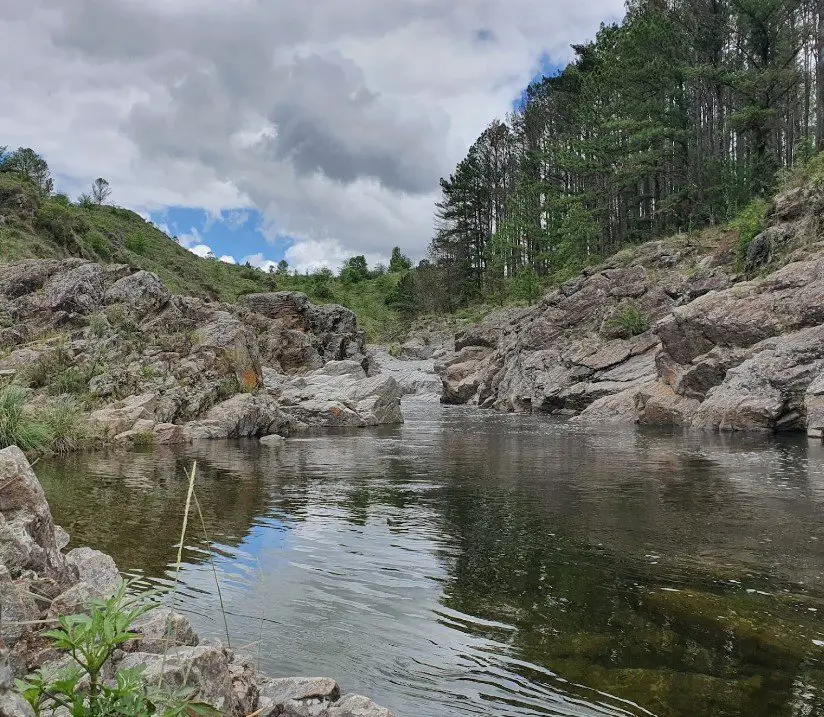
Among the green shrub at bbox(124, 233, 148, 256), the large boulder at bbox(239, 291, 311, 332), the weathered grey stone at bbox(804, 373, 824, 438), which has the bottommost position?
the weathered grey stone at bbox(804, 373, 824, 438)

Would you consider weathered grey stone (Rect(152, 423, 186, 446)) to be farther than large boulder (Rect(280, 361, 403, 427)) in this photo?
No

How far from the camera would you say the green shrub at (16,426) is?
16219 mm

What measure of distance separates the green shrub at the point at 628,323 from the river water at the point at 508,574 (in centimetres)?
2118

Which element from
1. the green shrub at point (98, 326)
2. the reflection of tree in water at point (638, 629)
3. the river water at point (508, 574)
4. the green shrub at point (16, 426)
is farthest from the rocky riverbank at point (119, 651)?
the green shrub at point (98, 326)

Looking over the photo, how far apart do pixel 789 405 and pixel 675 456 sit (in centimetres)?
708

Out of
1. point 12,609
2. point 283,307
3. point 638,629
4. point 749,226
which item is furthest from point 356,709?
point 283,307

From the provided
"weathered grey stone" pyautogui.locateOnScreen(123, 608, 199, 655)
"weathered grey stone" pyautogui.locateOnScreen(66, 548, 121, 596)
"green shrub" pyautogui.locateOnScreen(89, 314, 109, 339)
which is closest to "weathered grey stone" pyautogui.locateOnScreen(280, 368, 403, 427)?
"green shrub" pyautogui.locateOnScreen(89, 314, 109, 339)

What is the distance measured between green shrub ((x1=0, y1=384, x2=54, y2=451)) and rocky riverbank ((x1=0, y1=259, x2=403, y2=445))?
366 centimetres

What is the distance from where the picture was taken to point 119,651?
350 cm

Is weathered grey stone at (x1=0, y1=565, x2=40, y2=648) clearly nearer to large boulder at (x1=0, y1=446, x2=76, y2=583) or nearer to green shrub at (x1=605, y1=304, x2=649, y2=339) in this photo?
large boulder at (x1=0, y1=446, x2=76, y2=583)

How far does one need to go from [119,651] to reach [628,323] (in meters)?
35.7

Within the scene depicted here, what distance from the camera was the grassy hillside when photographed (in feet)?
145

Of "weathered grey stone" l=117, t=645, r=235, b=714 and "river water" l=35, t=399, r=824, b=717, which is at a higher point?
"weathered grey stone" l=117, t=645, r=235, b=714

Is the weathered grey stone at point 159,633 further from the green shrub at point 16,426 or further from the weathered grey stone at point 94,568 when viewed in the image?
the green shrub at point 16,426
